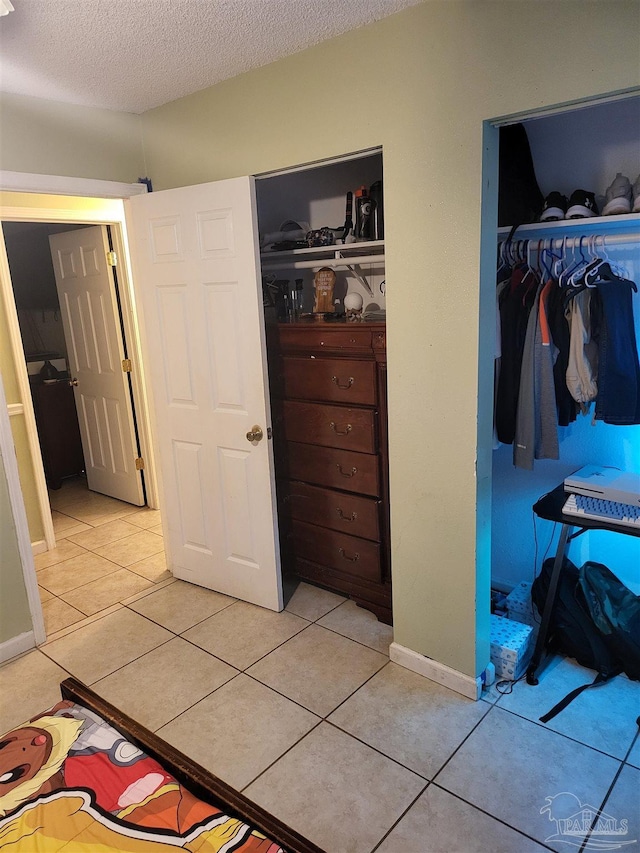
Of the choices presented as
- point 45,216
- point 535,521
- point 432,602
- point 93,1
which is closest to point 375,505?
point 432,602

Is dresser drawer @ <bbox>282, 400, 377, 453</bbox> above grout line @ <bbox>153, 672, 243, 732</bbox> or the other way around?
above

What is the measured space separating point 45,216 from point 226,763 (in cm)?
334

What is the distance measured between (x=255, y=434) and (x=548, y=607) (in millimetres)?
1457

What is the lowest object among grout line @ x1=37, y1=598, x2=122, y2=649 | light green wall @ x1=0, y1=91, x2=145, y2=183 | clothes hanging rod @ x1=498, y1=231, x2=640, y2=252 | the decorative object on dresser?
grout line @ x1=37, y1=598, x2=122, y2=649

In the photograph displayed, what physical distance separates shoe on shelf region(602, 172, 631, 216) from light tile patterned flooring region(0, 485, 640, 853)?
1.80 m

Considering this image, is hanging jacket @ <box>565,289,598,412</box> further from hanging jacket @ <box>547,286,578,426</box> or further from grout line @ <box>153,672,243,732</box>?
grout line @ <box>153,672,243,732</box>

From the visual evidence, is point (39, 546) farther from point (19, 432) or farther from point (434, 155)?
point (434, 155)

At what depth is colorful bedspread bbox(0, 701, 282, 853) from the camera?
122cm

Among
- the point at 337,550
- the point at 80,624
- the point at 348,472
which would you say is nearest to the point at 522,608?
the point at 337,550

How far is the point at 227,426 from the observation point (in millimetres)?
2838

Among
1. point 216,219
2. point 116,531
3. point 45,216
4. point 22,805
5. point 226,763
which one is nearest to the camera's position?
point 22,805

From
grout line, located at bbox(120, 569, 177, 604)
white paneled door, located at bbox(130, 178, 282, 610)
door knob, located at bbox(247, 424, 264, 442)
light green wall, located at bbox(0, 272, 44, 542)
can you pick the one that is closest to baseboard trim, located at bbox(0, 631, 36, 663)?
grout line, located at bbox(120, 569, 177, 604)

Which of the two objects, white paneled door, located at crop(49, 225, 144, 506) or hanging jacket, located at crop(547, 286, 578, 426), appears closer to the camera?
hanging jacket, located at crop(547, 286, 578, 426)

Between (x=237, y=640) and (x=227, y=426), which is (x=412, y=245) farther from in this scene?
(x=237, y=640)
